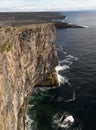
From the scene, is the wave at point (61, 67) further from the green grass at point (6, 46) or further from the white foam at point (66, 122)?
the green grass at point (6, 46)

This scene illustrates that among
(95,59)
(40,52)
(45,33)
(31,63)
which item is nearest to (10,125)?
(31,63)

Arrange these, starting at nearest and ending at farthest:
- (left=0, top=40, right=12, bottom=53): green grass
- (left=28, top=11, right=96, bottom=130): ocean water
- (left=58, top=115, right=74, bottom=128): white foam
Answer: (left=0, top=40, right=12, bottom=53): green grass
(left=58, top=115, right=74, bottom=128): white foam
(left=28, top=11, right=96, bottom=130): ocean water

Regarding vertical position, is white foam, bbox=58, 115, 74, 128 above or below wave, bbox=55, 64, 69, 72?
below

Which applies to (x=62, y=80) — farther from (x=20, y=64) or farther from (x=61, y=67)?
(x=20, y=64)

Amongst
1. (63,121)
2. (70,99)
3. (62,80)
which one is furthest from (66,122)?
(62,80)

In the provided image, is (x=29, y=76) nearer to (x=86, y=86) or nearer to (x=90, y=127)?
(x=90, y=127)

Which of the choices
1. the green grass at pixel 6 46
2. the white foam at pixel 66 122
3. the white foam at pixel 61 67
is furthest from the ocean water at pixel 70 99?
the green grass at pixel 6 46

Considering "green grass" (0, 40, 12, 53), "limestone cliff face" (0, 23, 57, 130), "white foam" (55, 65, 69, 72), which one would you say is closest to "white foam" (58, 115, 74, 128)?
"limestone cliff face" (0, 23, 57, 130)

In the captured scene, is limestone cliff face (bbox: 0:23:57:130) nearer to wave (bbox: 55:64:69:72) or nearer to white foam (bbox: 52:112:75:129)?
white foam (bbox: 52:112:75:129)
